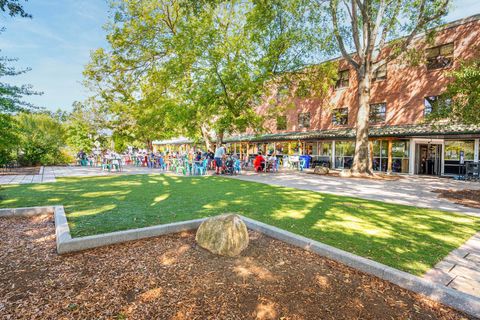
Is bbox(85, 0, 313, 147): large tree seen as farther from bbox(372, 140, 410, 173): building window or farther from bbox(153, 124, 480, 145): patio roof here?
bbox(372, 140, 410, 173): building window

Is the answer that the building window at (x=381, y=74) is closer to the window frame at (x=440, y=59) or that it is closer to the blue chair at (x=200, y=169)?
the window frame at (x=440, y=59)

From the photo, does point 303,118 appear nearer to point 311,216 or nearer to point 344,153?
point 344,153

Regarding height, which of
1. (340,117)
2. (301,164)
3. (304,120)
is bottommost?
(301,164)

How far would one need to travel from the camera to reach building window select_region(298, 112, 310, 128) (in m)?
26.0

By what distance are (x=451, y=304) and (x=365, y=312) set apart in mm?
898

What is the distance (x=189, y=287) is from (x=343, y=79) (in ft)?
79.7

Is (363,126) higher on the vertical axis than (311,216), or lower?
higher

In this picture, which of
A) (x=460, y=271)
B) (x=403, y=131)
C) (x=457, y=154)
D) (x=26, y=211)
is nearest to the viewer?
(x=460, y=271)

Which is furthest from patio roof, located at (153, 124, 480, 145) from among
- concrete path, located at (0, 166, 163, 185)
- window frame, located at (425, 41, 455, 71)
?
concrete path, located at (0, 166, 163, 185)

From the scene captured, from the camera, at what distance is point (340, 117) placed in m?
23.2

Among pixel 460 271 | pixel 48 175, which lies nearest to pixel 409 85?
pixel 460 271

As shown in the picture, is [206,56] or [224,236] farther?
[206,56]

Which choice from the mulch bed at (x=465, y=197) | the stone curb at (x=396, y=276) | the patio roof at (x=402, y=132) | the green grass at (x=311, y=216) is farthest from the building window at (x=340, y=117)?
the stone curb at (x=396, y=276)

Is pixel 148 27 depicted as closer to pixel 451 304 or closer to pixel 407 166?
pixel 407 166
